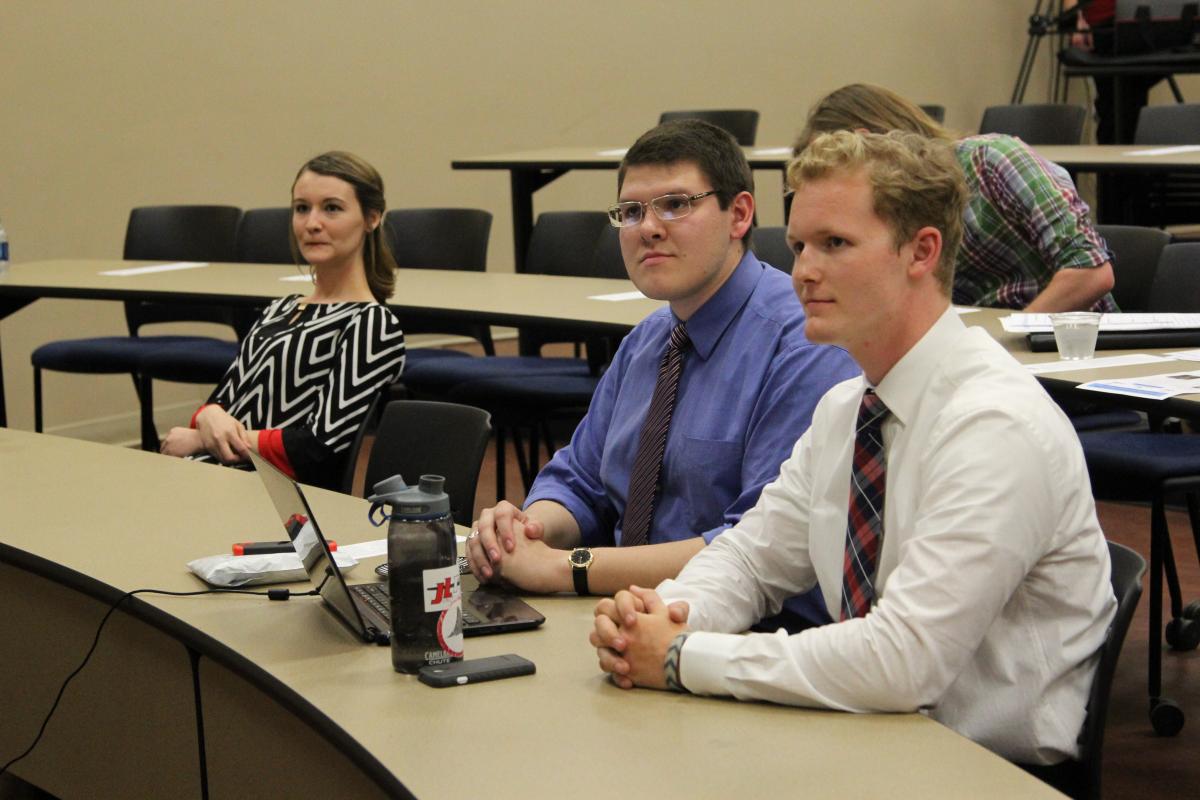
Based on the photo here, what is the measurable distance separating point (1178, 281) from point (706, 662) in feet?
8.52

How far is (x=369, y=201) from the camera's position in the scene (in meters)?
3.50

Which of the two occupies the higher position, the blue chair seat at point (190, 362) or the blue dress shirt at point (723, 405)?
the blue dress shirt at point (723, 405)

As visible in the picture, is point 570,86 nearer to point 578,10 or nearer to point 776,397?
point 578,10

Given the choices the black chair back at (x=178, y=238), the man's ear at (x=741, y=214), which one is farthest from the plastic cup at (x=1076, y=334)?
the black chair back at (x=178, y=238)

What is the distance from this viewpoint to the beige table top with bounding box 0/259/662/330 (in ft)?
13.4

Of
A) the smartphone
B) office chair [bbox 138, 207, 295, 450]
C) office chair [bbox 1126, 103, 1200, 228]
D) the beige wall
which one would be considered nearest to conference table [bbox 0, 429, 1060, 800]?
the smartphone

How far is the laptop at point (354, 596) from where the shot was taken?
6.03ft

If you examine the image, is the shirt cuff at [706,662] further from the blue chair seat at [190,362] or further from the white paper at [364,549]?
the blue chair seat at [190,362]

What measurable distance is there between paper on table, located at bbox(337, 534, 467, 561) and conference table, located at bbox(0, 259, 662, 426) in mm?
1592

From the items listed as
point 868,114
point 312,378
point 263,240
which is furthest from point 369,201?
point 263,240

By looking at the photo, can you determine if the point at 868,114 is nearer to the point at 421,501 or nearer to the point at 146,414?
the point at 421,501

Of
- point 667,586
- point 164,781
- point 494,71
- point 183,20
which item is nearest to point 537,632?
point 667,586

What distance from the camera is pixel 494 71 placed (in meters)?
7.97

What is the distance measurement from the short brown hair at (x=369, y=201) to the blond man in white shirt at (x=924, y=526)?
193 centimetres
